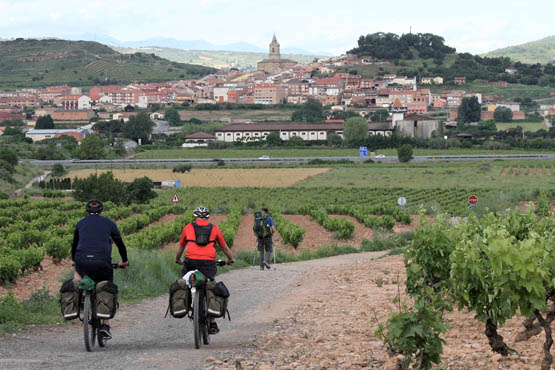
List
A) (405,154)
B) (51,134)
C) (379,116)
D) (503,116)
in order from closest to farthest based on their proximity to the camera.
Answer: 1. (405,154)
2. (51,134)
3. (503,116)
4. (379,116)

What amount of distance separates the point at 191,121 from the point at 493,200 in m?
105

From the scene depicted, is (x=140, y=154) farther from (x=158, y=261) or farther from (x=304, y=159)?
(x=158, y=261)

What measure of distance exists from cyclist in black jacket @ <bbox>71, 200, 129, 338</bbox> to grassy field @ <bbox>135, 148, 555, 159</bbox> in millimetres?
80645

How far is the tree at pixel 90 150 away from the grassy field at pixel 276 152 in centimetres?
411

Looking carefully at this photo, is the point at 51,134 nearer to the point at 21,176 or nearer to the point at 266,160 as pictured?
the point at 266,160

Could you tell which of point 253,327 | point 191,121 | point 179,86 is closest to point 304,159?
point 191,121

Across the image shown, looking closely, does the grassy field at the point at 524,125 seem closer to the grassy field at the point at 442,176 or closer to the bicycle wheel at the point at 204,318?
the grassy field at the point at 442,176

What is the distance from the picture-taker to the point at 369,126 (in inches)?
4624

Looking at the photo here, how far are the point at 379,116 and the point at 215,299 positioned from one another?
137 m

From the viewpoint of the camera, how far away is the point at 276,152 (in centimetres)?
9544

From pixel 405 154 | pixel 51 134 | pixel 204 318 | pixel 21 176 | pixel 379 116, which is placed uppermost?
pixel 204 318

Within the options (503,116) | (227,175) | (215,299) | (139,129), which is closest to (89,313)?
(215,299)

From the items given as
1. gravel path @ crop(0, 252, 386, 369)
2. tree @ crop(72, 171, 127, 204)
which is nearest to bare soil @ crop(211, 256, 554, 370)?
gravel path @ crop(0, 252, 386, 369)

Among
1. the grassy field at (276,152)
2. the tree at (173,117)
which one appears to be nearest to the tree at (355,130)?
the grassy field at (276,152)
